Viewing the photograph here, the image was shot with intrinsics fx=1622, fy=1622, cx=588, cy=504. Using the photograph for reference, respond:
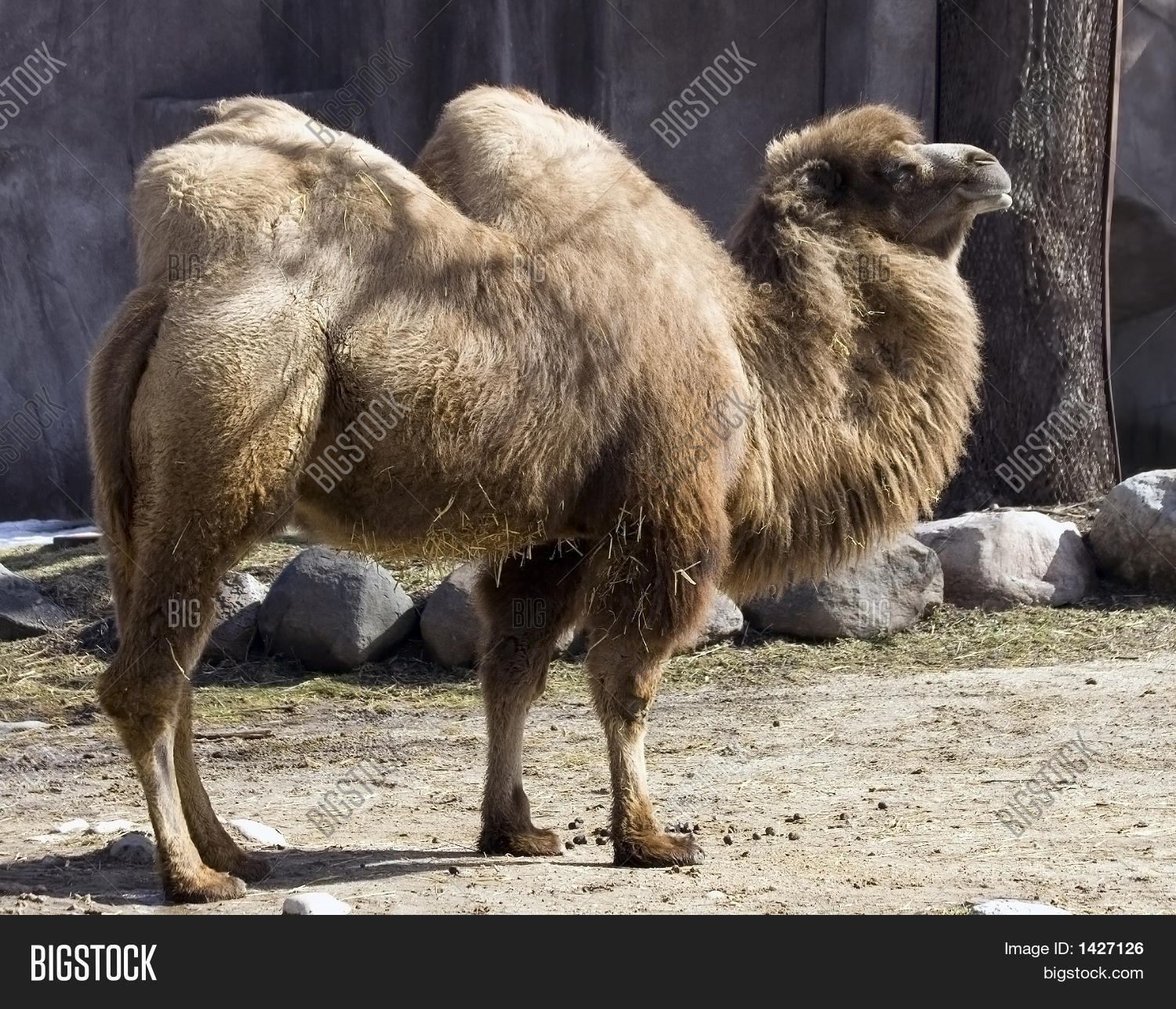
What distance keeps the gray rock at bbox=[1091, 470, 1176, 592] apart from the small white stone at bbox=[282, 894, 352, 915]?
5837mm

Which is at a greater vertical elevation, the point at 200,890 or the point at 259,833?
the point at 200,890

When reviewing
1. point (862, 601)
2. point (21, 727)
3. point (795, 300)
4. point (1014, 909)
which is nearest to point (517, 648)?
point (795, 300)

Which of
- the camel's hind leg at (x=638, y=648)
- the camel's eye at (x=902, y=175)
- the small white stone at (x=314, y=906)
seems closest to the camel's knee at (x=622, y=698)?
the camel's hind leg at (x=638, y=648)

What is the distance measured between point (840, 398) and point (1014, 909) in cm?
199

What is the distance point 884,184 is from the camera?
589 cm

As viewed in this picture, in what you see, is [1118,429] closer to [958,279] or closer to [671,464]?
[958,279]

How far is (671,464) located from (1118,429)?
30.0ft

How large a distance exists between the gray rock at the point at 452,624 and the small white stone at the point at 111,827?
2.56m

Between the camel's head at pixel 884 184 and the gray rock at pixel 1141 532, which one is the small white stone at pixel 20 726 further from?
the gray rock at pixel 1141 532

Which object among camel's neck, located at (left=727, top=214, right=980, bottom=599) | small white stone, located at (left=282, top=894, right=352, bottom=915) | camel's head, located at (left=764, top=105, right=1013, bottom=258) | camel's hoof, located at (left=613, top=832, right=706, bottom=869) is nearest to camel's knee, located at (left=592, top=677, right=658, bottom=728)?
camel's hoof, located at (left=613, top=832, right=706, bottom=869)

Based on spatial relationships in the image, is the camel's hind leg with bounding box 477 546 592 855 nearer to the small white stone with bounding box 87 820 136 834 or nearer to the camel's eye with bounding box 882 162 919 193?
the small white stone with bounding box 87 820 136 834

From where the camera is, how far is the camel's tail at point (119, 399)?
4.68m

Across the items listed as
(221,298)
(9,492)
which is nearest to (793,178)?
(221,298)

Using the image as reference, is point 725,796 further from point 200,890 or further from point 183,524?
point 183,524
